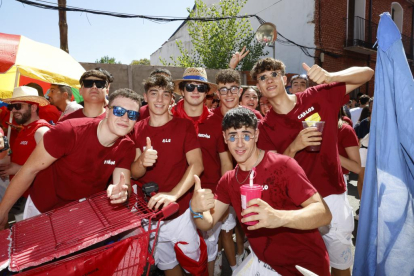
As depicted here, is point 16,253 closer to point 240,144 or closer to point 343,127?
point 240,144

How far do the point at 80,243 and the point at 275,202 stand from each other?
4.90ft

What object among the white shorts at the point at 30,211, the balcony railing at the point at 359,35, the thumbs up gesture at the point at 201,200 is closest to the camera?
the thumbs up gesture at the point at 201,200

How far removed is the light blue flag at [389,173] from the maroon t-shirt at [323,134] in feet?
3.12

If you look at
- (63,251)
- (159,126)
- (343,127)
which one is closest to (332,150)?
(343,127)

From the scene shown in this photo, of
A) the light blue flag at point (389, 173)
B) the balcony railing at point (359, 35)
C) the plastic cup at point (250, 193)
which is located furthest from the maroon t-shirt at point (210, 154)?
the balcony railing at point (359, 35)

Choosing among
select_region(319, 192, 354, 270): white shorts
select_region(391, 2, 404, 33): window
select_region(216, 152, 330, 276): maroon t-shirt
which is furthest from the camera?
select_region(391, 2, 404, 33): window

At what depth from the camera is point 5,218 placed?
2457mm

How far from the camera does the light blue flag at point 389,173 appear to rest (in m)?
1.82

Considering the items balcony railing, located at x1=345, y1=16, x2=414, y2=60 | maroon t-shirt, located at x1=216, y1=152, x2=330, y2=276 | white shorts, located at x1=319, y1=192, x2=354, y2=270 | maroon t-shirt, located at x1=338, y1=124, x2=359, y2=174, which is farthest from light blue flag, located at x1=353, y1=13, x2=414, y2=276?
balcony railing, located at x1=345, y1=16, x2=414, y2=60

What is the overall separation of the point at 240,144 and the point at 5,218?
2251mm

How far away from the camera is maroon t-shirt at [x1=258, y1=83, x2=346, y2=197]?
2.95m

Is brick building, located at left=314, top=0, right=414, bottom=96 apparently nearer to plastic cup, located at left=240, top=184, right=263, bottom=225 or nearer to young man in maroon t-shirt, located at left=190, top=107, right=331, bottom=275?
young man in maroon t-shirt, located at left=190, top=107, right=331, bottom=275

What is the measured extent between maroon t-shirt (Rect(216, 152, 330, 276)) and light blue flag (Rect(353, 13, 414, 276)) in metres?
0.31

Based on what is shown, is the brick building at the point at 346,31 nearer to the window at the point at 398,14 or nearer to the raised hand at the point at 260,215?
the window at the point at 398,14
